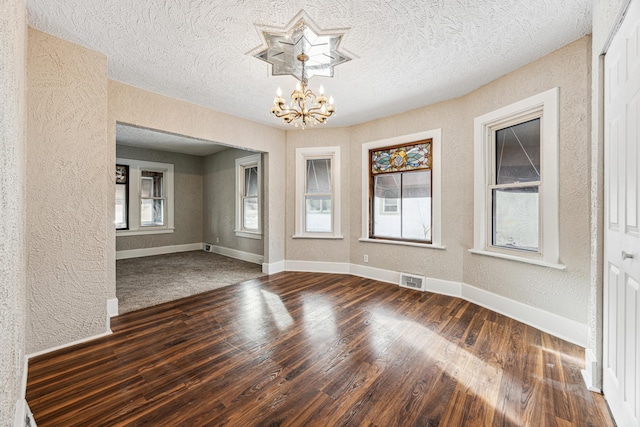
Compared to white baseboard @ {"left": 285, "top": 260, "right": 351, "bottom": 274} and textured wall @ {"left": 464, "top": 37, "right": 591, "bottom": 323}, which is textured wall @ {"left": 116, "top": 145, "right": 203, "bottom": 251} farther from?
textured wall @ {"left": 464, "top": 37, "right": 591, "bottom": 323}

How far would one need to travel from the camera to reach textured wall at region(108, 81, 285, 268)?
310 cm

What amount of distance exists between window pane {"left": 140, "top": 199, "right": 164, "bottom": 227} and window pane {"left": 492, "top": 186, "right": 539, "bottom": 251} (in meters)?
7.34

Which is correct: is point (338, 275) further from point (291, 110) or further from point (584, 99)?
point (584, 99)

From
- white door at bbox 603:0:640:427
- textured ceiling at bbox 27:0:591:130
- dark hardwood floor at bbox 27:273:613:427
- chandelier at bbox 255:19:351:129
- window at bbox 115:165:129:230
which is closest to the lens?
white door at bbox 603:0:640:427

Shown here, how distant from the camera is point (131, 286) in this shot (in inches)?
157

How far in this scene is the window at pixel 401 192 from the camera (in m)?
3.96

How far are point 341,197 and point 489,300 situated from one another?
8.61 ft

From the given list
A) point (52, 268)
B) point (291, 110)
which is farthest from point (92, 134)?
point (291, 110)

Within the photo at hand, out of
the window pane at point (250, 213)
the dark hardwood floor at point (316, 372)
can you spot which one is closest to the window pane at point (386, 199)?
the dark hardwood floor at point (316, 372)

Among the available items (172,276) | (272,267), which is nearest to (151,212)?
(172,276)

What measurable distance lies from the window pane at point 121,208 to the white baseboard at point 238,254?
2.00 metres

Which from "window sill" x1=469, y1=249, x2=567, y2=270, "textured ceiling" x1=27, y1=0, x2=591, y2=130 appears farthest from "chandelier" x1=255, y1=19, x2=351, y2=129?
"window sill" x1=469, y1=249, x2=567, y2=270

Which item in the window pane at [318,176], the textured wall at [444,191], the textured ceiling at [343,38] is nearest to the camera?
the textured ceiling at [343,38]

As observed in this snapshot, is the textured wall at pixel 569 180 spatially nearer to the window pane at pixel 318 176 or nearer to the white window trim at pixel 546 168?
the white window trim at pixel 546 168
